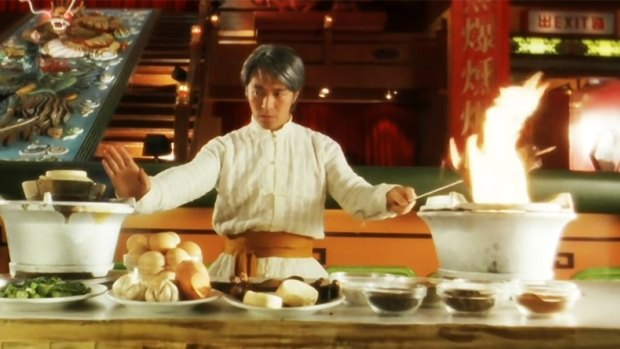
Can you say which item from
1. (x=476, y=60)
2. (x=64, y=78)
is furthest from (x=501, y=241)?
(x=64, y=78)

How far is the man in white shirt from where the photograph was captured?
8.17 feet

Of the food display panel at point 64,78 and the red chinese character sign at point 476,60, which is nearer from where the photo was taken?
the red chinese character sign at point 476,60

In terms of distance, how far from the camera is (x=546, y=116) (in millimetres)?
11234

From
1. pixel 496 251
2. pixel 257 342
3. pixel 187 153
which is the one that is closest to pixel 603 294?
pixel 496 251

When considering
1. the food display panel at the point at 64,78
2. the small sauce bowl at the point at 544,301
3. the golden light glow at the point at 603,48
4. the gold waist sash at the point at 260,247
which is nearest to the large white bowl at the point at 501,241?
the small sauce bowl at the point at 544,301

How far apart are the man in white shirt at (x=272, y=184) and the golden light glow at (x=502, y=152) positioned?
0.28 m

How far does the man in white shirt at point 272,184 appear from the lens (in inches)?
98.0

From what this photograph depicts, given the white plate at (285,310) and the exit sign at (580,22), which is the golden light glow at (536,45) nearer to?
the exit sign at (580,22)

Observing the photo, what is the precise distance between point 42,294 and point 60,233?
419 mm

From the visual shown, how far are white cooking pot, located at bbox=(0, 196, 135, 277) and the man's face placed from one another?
2.30 feet

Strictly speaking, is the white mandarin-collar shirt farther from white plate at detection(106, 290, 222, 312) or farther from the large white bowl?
white plate at detection(106, 290, 222, 312)

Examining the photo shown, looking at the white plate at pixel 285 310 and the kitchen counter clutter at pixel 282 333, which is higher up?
the white plate at pixel 285 310

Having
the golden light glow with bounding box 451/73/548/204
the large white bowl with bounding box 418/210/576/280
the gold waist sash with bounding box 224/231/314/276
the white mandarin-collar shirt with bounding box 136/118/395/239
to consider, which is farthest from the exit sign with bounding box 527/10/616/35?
the large white bowl with bounding box 418/210/576/280

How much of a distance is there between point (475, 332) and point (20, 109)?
807 cm
